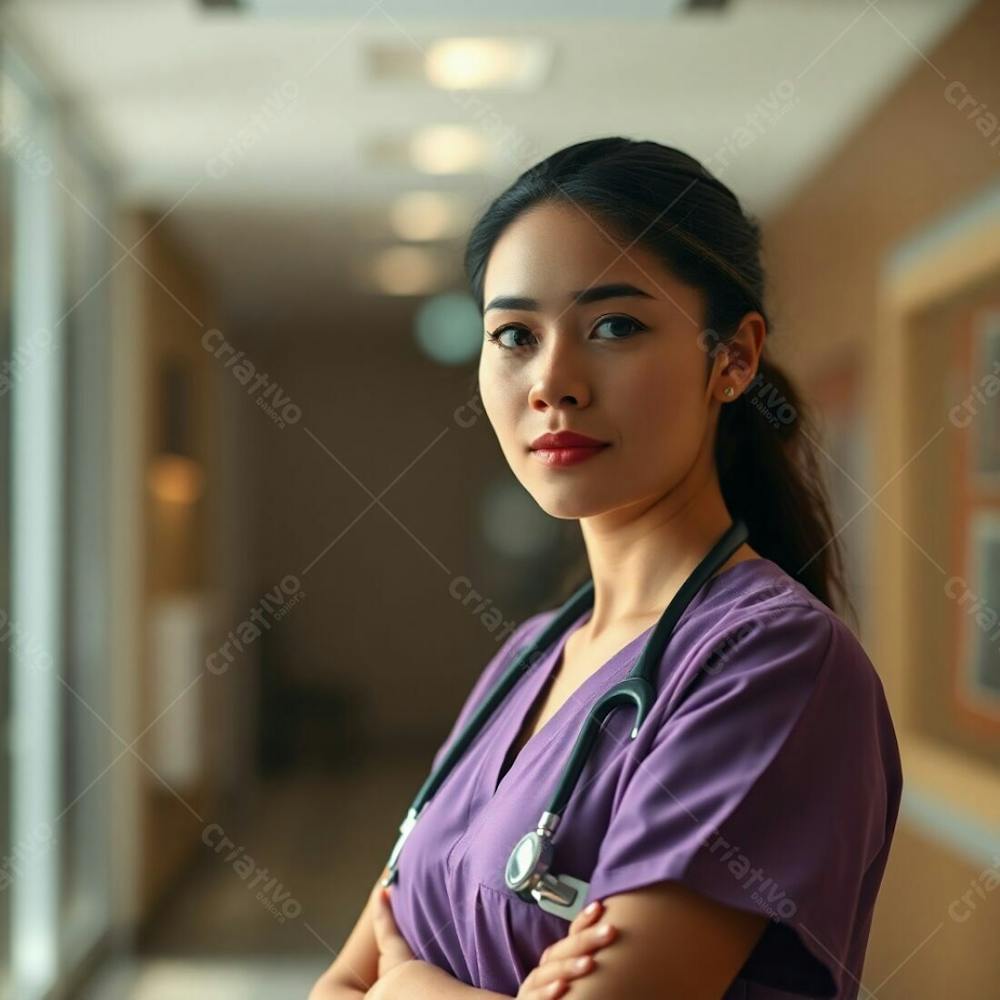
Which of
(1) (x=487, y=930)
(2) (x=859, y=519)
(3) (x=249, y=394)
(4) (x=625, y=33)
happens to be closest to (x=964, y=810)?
(2) (x=859, y=519)

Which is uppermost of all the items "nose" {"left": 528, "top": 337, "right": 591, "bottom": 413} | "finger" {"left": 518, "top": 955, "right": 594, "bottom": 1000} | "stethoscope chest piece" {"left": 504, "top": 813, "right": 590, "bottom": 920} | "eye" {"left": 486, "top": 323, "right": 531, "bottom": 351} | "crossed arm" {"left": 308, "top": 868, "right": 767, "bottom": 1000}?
"eye" {"left": 486, "top": 323, "right": 531, "bottom": 351}

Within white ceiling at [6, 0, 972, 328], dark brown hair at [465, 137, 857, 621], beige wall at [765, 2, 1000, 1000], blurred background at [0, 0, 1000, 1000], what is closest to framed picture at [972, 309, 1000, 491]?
blurred background at [0, 0, 1000, 1000]

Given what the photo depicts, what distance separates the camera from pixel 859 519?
13.5 ft

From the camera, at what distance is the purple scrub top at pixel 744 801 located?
0.89 m

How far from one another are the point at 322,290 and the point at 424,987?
655 cm

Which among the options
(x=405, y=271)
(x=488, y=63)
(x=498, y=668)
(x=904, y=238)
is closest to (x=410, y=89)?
(x=488, y=63)

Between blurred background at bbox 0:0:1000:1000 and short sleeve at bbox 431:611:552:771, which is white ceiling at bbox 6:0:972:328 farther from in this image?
short sleeve at bbox 431:611:552:771

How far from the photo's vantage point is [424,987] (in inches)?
42.1

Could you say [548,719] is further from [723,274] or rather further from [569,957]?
[723,274]

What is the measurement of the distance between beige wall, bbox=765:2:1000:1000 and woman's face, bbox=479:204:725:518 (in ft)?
5.72

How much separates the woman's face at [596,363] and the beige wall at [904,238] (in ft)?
5.72

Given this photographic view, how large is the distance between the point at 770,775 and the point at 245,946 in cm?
419

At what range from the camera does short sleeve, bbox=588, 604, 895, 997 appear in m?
0.89

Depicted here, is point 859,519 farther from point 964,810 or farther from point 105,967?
point 105,967
